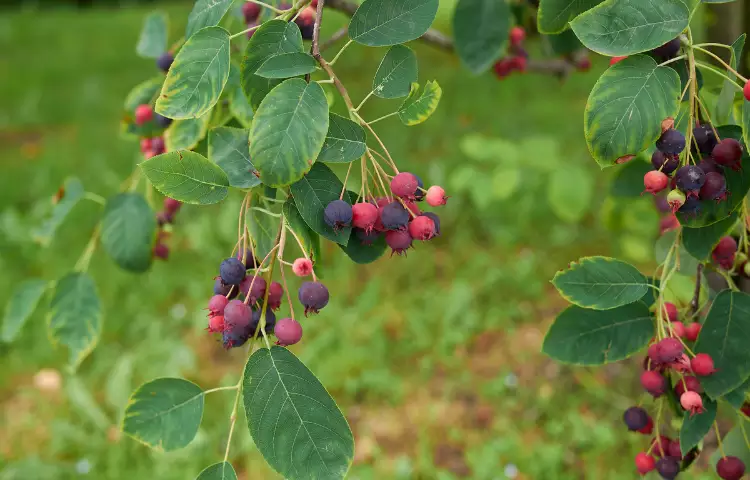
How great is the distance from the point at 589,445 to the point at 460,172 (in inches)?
42.7

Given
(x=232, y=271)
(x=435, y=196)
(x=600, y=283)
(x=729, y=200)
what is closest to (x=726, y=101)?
(x=729, y=200)

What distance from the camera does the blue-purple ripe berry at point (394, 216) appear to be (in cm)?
69

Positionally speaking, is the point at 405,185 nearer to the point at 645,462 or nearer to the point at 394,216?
the point at 394,216

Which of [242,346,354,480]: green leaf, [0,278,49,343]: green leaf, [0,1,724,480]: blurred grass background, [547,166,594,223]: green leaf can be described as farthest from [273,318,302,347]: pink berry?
[547,166,594,223]: green leaf

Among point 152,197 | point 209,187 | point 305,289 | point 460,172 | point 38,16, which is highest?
point 209,187

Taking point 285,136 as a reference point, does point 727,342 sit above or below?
below

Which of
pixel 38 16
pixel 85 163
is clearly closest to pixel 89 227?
pixel 85 163

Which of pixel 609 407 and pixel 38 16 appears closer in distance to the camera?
pixel 609 407

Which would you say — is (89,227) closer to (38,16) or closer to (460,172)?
(460,172)

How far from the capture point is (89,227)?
3.18 m

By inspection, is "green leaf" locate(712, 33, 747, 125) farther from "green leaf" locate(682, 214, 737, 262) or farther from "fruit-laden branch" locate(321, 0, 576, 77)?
"fruit-laden branch" locate(321, 0, 576, 77)

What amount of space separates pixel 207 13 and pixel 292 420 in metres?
0.46

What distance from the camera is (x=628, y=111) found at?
0.65m

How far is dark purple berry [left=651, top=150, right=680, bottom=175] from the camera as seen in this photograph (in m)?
0.69
